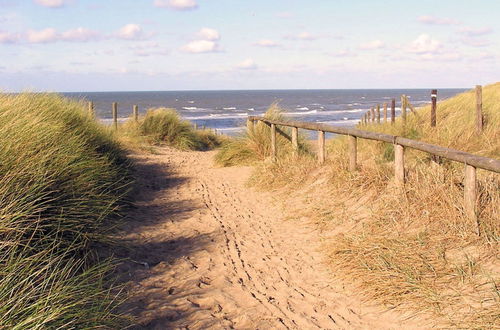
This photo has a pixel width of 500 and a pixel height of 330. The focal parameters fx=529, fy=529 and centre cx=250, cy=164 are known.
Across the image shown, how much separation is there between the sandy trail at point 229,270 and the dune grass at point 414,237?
0.27m

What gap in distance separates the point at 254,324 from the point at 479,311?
5.50 feet

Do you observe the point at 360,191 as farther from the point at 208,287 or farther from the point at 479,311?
the point at 479,311

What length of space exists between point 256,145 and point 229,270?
692 cm

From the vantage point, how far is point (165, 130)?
58.0 ft

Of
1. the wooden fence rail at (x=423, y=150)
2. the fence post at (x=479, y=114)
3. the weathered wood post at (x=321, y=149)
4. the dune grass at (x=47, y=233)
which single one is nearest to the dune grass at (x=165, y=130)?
the wooden fence rail at (x=423, y=150)

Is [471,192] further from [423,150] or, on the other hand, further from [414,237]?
[423,150]

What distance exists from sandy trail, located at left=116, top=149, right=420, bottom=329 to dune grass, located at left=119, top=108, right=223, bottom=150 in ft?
26.1

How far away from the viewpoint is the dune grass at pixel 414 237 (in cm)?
416

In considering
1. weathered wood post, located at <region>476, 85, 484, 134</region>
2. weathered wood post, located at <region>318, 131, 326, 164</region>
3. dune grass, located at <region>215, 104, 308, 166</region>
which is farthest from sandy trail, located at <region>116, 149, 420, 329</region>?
weathered wood post, located at <region>476, 85, 484, 134</region>

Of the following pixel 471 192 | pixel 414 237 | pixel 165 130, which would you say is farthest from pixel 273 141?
pixel 165 130

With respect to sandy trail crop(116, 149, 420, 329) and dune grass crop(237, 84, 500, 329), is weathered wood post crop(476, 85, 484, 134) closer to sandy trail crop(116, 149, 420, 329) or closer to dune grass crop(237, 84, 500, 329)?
dune grass crop(237, 84, 500, 329)

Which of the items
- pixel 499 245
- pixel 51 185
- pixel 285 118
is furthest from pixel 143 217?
pixel 285 118

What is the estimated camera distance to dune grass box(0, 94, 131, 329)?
10.3 feet

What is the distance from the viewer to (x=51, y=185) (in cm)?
490
